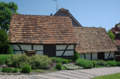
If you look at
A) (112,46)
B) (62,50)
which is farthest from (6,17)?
(112,46)

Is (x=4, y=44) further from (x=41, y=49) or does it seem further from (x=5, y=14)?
(x=5, y=14)

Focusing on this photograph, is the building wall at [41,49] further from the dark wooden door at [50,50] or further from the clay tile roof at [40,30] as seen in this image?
the clay tile roof at [40,30]

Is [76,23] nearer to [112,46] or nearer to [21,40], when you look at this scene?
[112,46]

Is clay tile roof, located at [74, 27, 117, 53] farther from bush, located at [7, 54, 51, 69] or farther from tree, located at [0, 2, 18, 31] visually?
tree, located at [0, 2, 18, 31]

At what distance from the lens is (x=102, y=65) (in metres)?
15.7

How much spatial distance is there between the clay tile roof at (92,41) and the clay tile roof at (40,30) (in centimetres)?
272

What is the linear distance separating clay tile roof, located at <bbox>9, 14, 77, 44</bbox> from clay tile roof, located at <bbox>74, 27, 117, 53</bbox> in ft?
8.93

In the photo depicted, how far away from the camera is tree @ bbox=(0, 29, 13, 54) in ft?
43.1

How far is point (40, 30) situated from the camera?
16.4 metres

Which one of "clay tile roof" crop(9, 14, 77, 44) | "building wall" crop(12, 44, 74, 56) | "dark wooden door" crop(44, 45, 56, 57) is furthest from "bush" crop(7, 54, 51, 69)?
"dark wooden door" crop(44, 45, 56, 57)

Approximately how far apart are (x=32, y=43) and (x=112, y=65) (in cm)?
1066

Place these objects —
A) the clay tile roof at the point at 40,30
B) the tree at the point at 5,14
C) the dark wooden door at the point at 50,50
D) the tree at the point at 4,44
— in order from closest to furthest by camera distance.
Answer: the tree at the point at 4,44, the clay tile roof at the point at 40,30, the dark wooden door at the point at 50,50, the tree at the point at 5,14

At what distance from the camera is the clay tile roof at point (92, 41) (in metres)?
18.1

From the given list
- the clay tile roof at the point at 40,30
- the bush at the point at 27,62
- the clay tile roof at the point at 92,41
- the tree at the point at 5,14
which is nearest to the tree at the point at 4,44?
the clay tile roof at the point at 40,30
